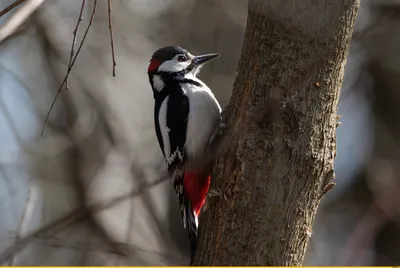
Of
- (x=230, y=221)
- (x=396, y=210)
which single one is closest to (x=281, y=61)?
(x=230, y=221)

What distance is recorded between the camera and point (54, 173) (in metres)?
6.55

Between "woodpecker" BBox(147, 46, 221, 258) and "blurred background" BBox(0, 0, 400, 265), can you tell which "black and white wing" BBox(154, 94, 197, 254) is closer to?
"woodpecker" BBox(147, 46, 221, 258)

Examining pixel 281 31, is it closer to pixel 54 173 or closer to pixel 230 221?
pixel 230 221

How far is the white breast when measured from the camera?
3.28m

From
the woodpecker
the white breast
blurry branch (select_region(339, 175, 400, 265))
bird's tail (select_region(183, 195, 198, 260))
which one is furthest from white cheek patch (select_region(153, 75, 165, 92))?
blurry branch (select_region(339, 175, 400, 265))

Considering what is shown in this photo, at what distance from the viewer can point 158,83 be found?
3629mm

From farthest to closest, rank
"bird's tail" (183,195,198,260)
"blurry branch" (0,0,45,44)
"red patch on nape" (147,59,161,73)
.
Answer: "red patch on nape" (147,59,161,73) → "bird's tail" (183,195,198,260) → "blurry branch" (0,0,45,44)

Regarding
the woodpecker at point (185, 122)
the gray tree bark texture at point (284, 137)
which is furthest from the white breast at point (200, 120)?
the gray tree bark texture at point (284, 137)

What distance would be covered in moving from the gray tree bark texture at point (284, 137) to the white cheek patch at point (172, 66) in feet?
3.62

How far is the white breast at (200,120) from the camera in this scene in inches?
129

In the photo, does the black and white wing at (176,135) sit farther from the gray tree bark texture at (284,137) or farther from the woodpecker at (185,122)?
the gray tree bark texture at (284,137)

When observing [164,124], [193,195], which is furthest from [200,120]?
[193,195]

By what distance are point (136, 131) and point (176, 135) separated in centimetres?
325

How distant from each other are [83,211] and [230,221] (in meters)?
1.58
